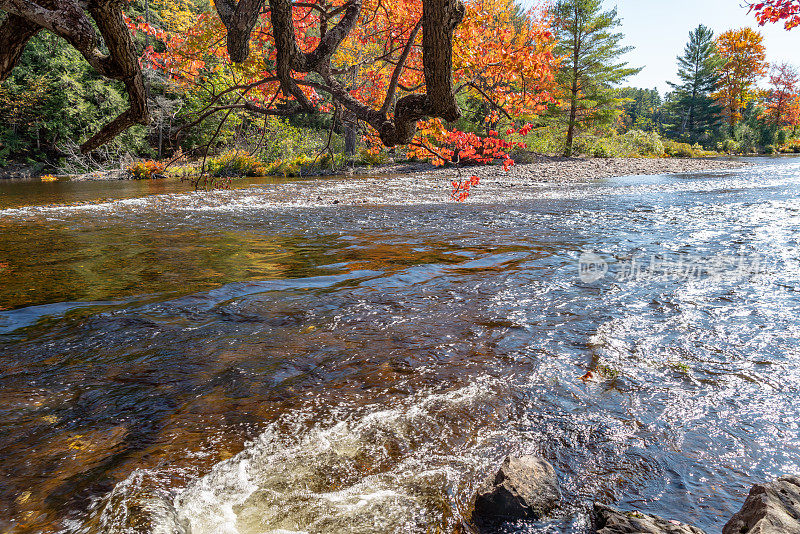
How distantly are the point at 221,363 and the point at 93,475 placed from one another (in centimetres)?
135

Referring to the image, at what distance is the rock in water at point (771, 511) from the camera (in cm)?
158

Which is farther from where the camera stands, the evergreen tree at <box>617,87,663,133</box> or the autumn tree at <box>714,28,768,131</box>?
the evergreen tree at <box>617,87,663,133</box>

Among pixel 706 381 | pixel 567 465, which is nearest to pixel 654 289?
pixel 706 381

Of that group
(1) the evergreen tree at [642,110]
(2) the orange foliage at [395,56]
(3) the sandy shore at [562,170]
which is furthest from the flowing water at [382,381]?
(1) the evergreen tree at [642,110]

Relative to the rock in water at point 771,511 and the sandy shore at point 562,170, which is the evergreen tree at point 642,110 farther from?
the rock in water at point 771,511

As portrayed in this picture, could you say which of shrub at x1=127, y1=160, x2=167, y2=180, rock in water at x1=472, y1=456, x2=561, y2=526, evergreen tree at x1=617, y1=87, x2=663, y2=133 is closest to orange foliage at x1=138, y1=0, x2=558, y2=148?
rock in water at x1=472, y1=456, x2=561, y2=526

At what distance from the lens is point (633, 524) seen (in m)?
1.89

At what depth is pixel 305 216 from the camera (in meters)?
11.2

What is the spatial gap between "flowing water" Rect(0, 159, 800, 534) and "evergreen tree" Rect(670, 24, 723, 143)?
50.1 m

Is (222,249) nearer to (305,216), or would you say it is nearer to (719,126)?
(305,216)

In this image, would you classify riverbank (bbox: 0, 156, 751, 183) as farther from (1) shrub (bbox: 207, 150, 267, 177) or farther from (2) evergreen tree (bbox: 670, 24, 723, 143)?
(2) evergreen tree (bbox: 670, 24, 723, 143)

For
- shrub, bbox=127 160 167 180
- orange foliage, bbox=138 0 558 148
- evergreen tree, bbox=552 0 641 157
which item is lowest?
shrub, bbox=127 160 167 180

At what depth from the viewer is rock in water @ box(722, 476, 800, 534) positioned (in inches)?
62.1

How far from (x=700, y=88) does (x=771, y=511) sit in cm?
6036
